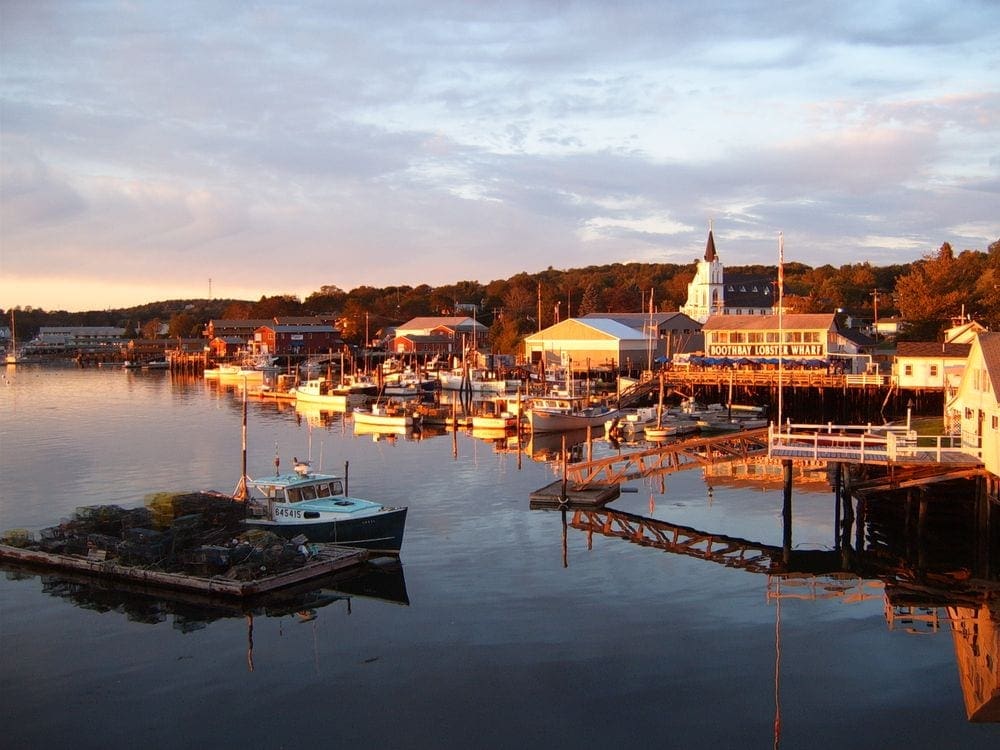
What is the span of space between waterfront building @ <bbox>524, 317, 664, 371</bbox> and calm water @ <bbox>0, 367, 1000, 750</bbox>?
6223cm

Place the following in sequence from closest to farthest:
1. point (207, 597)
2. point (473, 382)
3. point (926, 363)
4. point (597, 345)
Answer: point (207, 597), point (926, 363), point (473, 382), point (597, 345)

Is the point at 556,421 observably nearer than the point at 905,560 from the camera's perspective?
No

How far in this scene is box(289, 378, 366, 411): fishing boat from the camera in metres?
89.0

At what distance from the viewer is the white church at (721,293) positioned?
448 ft

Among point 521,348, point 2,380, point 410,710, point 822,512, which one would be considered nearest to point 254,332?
point 2,380

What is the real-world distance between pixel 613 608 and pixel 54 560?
53.7 feet

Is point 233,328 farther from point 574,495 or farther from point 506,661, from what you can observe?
point 506,661

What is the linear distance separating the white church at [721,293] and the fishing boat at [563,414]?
2743 inches

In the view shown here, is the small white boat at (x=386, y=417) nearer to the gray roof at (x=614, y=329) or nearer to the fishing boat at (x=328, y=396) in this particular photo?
the fishing boat at (x=328, y=396)

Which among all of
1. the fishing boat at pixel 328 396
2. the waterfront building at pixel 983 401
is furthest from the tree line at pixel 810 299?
the waterfront building at pixel 983 401

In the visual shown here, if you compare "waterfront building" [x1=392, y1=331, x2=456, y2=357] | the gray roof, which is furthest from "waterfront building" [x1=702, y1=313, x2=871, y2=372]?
"waterfront building" [x1=392, y1=331, x2=456, y2=357]

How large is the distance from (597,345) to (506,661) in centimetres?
7855

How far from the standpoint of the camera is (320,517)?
96.0 feet

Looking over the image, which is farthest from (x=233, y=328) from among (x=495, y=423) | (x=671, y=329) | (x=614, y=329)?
(x=495, y=423)
